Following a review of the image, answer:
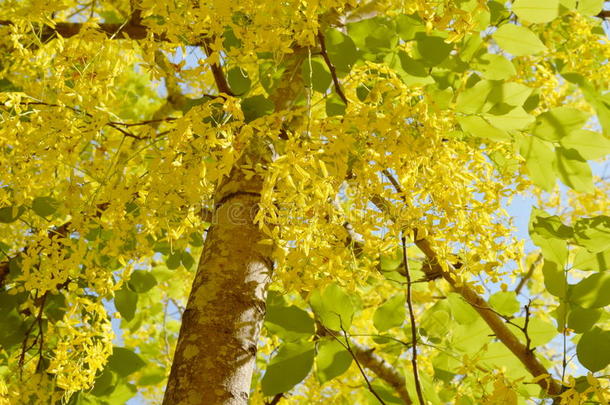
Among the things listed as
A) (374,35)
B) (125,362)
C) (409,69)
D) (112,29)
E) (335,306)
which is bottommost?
(335,306)

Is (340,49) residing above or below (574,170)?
above

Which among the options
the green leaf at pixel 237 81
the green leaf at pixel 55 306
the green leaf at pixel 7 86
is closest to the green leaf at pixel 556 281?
the green leaf at pixel 237 81

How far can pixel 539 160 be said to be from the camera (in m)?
1.45

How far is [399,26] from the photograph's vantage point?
1372 mm

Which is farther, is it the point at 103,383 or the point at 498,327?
the point at 103,383

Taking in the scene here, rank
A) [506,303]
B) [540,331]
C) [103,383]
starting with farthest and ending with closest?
[103,383] < [506,303] < [540,331]

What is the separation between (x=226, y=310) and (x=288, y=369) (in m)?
0.21

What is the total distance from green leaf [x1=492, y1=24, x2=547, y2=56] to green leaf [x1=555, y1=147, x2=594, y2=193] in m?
0.26

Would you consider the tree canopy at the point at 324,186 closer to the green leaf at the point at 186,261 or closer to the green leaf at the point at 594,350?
the green leaf at the point at 594,350

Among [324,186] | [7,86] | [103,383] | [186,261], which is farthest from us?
[7,86]

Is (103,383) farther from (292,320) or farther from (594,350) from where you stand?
(594,350)

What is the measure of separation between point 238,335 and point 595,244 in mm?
846

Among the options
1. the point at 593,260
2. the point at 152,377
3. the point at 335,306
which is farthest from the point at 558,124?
the point at 152,377

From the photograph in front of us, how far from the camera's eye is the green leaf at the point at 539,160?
1450 millimetres
